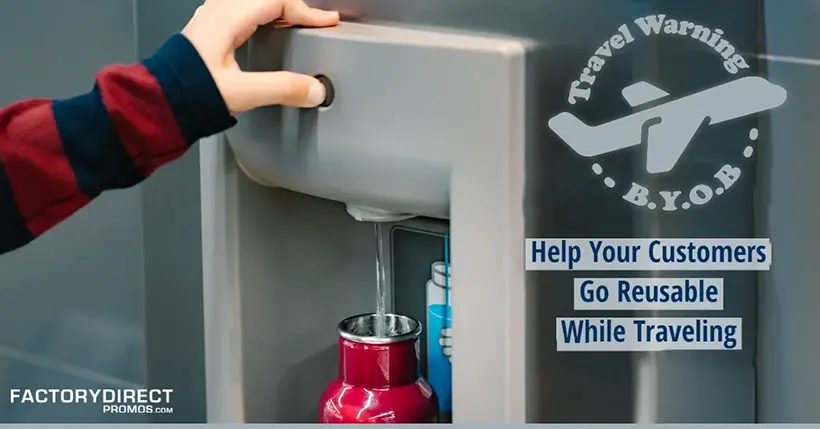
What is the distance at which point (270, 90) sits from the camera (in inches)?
30.0

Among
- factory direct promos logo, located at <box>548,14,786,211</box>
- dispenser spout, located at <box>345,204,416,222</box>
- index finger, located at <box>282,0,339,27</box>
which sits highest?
index finger, located at <box>282,0,339,27</box>

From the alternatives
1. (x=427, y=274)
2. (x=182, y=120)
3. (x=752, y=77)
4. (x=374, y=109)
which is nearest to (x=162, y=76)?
(x=182, y=120)

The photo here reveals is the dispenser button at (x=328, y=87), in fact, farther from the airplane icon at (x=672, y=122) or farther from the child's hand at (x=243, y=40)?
the airplane icon at (x=672, y=122)

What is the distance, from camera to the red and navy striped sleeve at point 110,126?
0.74 meters

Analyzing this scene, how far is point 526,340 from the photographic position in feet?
2.54

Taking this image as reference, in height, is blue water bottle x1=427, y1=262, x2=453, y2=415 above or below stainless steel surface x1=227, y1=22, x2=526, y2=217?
below

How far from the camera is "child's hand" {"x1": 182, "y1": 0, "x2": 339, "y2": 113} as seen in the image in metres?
0.76

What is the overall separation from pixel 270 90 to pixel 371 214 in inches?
4.4

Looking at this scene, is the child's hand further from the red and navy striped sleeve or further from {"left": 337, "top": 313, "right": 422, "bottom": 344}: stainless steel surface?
{"left": 337, "top": 313, "right": 422, "bottom": 344}: stainless steel surface

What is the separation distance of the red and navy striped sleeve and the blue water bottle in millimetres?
193

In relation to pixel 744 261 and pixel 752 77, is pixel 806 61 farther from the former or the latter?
pixel 744 261

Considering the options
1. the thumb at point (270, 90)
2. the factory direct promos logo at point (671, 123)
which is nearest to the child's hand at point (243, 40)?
the thumb at point (270, 90)

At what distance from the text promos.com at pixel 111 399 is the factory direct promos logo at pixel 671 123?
0.36 metres

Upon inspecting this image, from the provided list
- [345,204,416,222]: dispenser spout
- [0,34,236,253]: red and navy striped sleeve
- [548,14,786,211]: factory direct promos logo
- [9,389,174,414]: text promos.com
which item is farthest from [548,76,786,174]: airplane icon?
[9,389,174,414]: text promos.com
